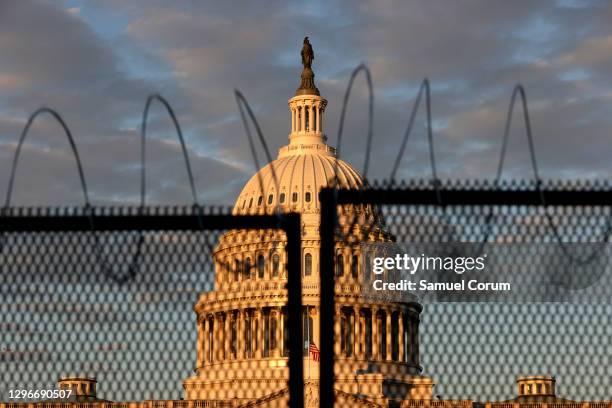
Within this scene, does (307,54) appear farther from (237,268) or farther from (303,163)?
(237,268)

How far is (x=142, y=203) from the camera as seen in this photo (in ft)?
51.1

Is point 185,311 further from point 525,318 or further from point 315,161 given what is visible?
point 315,161

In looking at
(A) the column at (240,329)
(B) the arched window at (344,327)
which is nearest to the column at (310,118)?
(A) the column at (240,329)

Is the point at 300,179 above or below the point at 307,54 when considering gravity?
below

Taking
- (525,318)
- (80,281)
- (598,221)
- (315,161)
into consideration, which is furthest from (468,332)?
(315,161)

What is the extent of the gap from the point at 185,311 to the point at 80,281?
1.15 m

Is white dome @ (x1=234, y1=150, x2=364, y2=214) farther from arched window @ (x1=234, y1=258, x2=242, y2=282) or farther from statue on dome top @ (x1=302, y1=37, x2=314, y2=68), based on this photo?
arched window @ (x1=234, y1=258, x2=242, y2=282)

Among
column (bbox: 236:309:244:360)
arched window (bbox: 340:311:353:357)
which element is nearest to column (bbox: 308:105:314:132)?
column (bbox: 236:309:244:360)

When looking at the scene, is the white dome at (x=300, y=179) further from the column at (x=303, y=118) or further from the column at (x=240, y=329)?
the column at (x=240, y=329)

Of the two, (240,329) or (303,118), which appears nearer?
(240,329)

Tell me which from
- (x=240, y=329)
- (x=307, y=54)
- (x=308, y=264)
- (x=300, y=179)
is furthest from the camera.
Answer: (x=307, y=54)

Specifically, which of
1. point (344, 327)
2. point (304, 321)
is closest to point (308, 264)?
point (344, 327)

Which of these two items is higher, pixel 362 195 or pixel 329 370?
pixel 362 195

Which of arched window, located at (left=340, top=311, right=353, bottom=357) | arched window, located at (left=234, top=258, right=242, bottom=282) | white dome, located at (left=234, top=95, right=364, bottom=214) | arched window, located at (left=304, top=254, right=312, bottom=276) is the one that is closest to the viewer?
arched window, located at (left=234, top=258, right=242, bottom=282)
